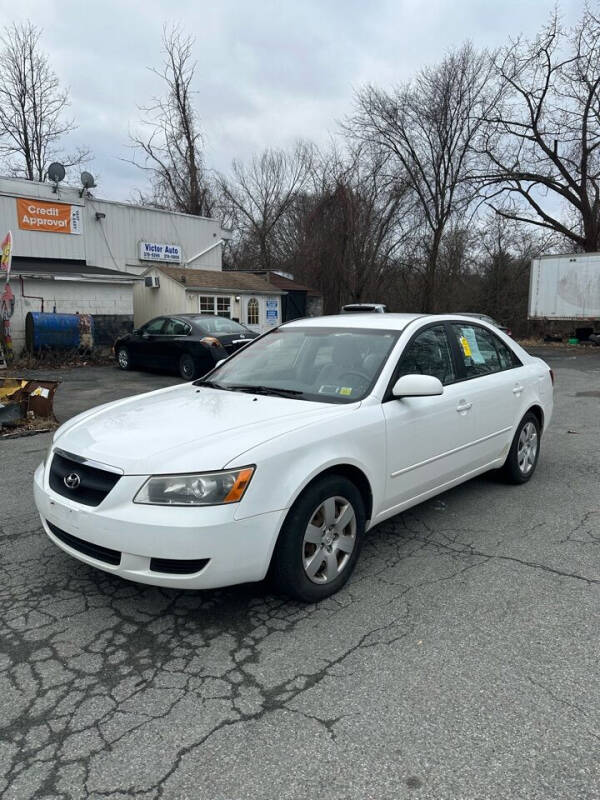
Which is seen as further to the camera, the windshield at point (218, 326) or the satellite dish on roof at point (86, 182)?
the satellite dish on roof at point (86, 182)

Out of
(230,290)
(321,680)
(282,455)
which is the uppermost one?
(230,290)

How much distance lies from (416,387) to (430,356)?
2.40 ft

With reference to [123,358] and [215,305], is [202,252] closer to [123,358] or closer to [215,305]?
[215,305]

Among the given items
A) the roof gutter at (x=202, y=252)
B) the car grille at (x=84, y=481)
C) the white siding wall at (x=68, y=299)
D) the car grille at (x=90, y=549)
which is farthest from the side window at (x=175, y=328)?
the roof gutter at (x=202, y=252)

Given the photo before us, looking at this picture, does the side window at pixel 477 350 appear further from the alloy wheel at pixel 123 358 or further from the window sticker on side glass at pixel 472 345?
the alloy wheel at pixel 123 358

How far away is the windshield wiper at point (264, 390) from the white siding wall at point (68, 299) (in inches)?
Answer: 539

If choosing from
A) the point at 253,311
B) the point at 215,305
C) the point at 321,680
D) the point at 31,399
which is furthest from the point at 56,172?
the point at 321,680

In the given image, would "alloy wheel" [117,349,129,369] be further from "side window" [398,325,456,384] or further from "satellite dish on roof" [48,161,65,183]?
"side window" [398,325,456,384]

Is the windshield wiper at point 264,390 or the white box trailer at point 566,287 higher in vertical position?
A: the white box trailer at point 566,287

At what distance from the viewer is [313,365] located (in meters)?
4.01

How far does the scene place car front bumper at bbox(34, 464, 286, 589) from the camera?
2643 mm

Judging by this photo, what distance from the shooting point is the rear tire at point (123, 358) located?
15005 mm

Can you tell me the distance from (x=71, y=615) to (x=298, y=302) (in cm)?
2351

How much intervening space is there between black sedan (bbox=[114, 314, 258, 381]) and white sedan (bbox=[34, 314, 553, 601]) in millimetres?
7894
